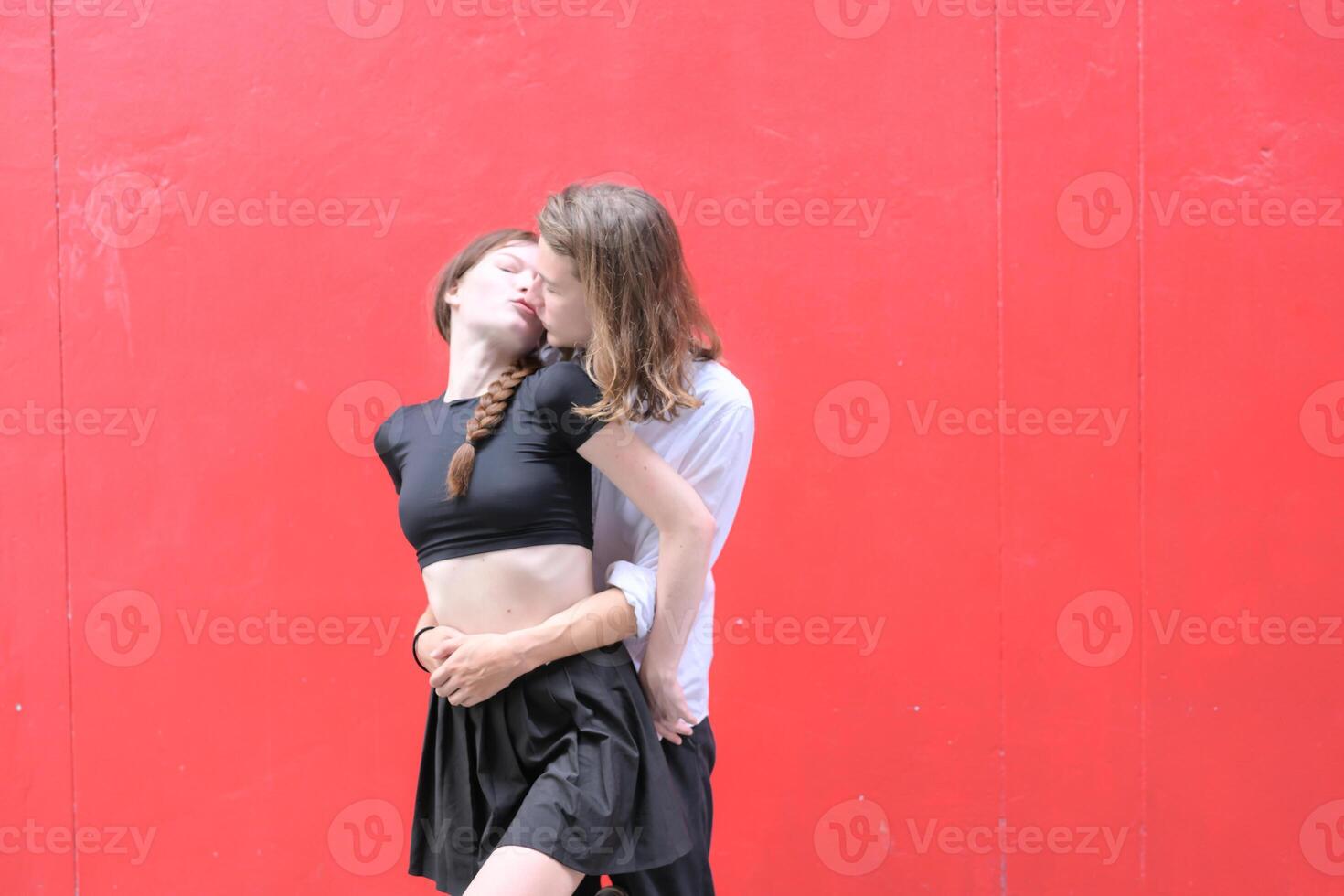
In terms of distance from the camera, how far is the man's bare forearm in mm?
1642

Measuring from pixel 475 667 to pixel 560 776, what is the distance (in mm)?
221

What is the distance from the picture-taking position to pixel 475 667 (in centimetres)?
164

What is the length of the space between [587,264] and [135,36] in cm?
177

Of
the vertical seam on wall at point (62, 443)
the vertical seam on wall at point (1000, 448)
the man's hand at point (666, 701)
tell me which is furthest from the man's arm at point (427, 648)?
the vertical seam on wall at point (1000, 448)

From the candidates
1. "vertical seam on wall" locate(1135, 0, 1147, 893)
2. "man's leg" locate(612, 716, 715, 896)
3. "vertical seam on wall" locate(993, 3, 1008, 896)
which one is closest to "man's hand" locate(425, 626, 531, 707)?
"man's leg" locate(612, 716, 715, 896)

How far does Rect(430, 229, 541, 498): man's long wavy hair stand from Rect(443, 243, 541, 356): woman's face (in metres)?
0.03

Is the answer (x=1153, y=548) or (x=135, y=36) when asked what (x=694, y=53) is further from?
(x=1153, y=548)

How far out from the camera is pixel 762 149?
8.66 feet

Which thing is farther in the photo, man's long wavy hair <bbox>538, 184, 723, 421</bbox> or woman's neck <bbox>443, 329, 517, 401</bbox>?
woman's neck <bbox>443, 329, 517, 401</bbox>

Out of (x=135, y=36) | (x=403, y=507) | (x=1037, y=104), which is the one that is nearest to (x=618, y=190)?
(x=403, y=507)

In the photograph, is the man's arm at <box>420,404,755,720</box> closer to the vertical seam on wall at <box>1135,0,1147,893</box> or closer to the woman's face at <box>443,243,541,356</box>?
the woman's face at <box>443,243,541,356</box>

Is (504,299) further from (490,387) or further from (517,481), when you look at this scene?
(517,481)

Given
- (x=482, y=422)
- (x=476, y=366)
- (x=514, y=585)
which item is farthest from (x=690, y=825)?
(x=476, y=366)

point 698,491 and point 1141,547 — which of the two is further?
point 1141,547
